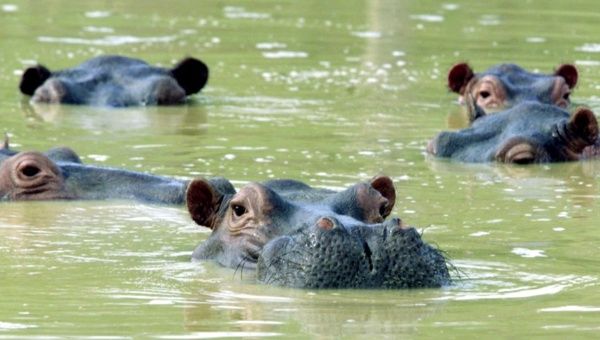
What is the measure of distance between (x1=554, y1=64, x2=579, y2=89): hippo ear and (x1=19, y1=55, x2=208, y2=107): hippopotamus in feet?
10.8

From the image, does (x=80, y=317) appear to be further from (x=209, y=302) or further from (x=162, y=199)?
(x=162, y=199)

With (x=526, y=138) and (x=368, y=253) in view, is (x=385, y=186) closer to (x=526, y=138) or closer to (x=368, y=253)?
(x=368, y=253)

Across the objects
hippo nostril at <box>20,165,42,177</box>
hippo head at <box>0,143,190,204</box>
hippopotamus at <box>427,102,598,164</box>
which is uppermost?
hippo nostril at <box>20,165,42,177</box>

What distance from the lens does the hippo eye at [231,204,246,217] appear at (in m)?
8.66

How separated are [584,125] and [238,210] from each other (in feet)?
17.2

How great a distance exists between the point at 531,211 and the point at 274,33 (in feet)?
40.3

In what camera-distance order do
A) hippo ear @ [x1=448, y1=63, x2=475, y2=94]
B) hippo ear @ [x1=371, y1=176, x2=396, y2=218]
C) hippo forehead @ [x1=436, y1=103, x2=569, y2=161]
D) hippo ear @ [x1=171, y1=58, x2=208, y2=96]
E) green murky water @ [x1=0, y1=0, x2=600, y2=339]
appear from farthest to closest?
hippo ear @ [x1=171, y1=58, x2=208, y2=96], hippo ear @ [x1=448, y1=63, x2=475, y2=94], hippo forehead @ [x1=436, y1=103, x2=569, y2=161], hippo ear @ [x1=371, y1=176, x2=396, y2=218], green murky water @ [x1=0, y1=0, x2=600, y2=339]

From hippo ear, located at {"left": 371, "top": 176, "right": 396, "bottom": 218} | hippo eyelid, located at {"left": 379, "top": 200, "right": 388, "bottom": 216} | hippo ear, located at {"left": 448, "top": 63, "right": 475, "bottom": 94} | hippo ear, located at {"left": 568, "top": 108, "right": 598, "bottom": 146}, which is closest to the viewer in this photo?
hippo eyelid, located at {"left": 379, "top": 200, "right": 388, "bottom": 216}

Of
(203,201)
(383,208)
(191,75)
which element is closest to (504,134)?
(191,75)

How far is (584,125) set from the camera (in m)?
13.4

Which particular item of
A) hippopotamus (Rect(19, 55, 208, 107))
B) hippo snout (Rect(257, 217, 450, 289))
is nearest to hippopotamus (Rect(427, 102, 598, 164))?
hippopotamus (Rect(19, 55, 208, 107))

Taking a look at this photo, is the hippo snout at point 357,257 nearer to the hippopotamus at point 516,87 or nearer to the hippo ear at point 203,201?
the hippo ear at point 203,201

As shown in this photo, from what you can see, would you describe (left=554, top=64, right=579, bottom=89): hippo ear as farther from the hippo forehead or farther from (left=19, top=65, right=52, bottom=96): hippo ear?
(left=19, top=65, right=52, bottom=96): hippo ear

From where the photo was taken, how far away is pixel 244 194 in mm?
8641
